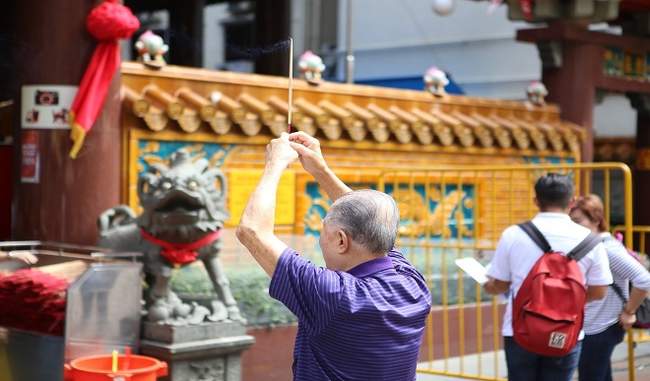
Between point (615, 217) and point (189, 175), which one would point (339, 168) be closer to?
point (189, 175)

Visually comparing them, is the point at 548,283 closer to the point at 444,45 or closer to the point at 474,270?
the point at 474,270

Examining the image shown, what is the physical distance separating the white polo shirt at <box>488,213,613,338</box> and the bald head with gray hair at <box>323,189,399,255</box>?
212 centimetres

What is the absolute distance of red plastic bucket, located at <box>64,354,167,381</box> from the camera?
497cm

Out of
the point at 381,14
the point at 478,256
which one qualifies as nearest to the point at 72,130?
the point at 478,256

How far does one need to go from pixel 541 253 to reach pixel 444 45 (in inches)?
526

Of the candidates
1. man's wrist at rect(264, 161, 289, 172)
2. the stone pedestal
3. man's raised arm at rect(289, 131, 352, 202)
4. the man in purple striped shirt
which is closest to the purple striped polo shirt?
the man in purple striped shirt

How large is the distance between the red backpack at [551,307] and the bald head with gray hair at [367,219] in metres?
1.96

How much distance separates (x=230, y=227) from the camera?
8297 millimetres

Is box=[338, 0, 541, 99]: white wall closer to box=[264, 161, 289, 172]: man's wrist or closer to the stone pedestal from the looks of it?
the stone pedestal

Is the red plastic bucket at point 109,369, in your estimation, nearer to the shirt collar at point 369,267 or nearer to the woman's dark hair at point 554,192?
the woman's dark hair at point 554,192

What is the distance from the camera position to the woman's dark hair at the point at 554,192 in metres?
5.08

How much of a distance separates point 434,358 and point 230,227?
6.47 feet

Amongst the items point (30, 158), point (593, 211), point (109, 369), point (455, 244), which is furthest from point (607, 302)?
point (30, 158)

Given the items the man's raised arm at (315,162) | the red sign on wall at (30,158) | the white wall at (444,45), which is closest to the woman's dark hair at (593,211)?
the man's raised arm at (315,162)
